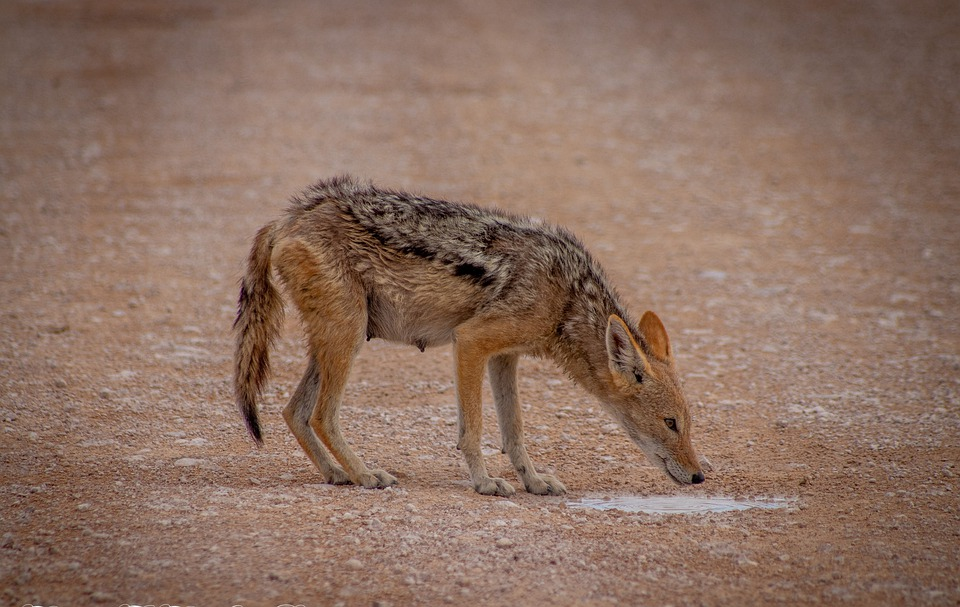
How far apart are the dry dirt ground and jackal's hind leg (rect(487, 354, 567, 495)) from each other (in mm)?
177

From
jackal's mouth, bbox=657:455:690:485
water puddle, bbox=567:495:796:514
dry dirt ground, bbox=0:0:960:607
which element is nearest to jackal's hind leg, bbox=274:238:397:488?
dry dirt ground, bbox=0:0:960:607

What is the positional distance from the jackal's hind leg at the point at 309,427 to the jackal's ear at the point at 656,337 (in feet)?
7.40

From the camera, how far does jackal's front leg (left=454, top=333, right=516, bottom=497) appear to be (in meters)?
6.51

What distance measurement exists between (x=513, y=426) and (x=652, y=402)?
3.25 feet

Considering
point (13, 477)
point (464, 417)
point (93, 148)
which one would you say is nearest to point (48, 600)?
point (13, 477)

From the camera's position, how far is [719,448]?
7.40 m

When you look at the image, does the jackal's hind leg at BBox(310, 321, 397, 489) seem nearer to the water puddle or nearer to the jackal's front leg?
the jackal's front leg

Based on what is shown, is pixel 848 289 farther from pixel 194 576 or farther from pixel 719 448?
pixel 194 576

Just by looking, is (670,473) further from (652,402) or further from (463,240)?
(463,240)

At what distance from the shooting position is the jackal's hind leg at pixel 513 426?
21.8 feet

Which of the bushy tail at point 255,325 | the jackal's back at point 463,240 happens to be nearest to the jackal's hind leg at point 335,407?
the bushy tail at point 255,325

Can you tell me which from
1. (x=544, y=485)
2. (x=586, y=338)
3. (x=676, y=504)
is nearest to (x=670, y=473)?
(x=676, y=504)

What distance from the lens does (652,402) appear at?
21.9 feet

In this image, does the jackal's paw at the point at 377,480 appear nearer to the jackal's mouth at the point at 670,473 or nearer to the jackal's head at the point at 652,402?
the jackal's head at the point at 652,402
